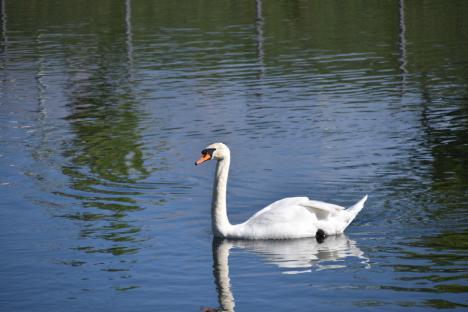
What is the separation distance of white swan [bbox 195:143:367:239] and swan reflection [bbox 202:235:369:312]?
9 centimetres

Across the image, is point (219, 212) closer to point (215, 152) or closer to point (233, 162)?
point (215, 152)

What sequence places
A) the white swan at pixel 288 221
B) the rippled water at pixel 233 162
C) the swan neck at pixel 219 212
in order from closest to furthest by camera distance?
the rippled water at pixel 233 162 < the white swan at pixel 288 221 < the swan neck at pixel 219 212

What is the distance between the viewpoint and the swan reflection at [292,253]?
12266mm

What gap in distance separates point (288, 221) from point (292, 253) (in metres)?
0.50

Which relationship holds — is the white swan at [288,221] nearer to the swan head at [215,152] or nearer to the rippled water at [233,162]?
the rippled water at [233,162]

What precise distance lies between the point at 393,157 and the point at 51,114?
26.1ft

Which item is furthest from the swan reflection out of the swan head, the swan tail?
the swan head

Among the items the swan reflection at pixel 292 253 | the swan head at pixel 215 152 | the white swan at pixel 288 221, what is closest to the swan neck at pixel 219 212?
the white swan at pixel 288 221

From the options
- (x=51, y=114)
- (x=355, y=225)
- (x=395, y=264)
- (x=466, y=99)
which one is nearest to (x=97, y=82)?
(x=51, y=114)

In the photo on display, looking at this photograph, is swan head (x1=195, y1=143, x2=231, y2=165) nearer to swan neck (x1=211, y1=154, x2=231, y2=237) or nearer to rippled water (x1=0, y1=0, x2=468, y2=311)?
swan neck (x1=211, y1=154, x2=231, y2=237)

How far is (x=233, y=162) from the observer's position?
702 inches

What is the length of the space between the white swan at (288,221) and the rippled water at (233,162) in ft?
0.50

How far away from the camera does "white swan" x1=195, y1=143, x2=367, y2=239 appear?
13.3m

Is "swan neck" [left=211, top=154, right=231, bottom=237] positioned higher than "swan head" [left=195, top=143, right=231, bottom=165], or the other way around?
"swan head" [left=195, top=143, right=231, bottom=165]
